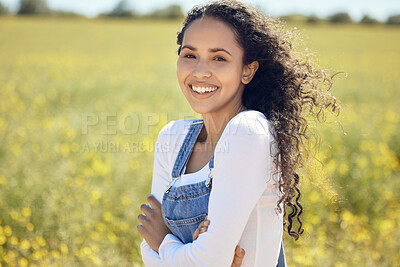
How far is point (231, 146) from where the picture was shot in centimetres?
133

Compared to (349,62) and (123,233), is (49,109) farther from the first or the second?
(349,62)

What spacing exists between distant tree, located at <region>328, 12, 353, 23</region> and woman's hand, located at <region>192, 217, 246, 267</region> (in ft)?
185

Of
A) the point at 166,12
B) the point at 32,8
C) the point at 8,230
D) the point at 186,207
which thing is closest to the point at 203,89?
the point at 186,207

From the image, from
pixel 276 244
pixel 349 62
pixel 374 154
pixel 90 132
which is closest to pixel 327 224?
pixel 374 154

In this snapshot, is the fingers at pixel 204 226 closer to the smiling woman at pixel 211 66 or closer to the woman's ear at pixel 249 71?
the smiling woman at pixel 211 66

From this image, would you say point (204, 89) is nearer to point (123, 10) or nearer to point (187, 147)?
point (187, 147)

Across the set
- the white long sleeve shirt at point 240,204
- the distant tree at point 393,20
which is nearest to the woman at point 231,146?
the white long sleeve shirt at point 240,204

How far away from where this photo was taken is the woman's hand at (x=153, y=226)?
1.63 metres

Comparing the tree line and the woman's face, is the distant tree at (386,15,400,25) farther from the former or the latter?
the woman's face

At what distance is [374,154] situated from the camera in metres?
4.72

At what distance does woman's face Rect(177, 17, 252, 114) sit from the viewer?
1.58 meters

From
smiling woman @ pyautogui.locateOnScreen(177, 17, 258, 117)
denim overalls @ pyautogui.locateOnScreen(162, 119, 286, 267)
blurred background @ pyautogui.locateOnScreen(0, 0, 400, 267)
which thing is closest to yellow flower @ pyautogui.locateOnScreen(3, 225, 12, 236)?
blurred background @ pyautogui.locateOnScreen(0, 0, 400, 267)

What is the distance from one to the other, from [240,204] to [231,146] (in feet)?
0.62

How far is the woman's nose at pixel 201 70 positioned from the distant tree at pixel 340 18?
5600 centimetres
